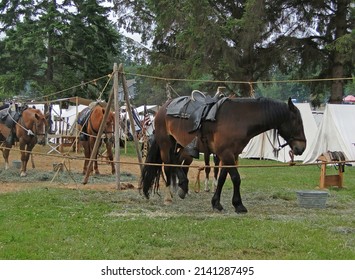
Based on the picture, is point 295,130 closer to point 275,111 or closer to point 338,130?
point 275,111

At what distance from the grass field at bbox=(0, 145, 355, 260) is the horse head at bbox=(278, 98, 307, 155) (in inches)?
39.7

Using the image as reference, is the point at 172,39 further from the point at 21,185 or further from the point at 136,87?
the point at 136,87

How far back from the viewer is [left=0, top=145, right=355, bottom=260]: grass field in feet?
17.7

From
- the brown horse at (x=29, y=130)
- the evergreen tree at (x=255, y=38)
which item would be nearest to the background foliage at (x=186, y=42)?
the evergreen tree at (x=255, y=38)

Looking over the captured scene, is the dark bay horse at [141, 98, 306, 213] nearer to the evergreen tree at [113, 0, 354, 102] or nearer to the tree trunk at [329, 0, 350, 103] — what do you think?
the evergreen tree at [113, 0, 354, 102]

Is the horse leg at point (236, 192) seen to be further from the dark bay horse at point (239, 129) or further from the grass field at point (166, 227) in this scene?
the grass field at point (166, 227)

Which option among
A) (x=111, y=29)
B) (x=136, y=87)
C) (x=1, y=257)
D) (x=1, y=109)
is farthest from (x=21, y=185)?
(x=136, y=87)

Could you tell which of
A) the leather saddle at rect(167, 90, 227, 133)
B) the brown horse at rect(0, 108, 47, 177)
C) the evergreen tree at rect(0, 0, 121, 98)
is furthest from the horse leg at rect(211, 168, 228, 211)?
the evergreen tree at rect(0, 0, 121, 98)

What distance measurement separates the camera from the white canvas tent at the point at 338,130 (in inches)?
677

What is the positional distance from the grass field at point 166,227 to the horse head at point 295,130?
39.7 inches

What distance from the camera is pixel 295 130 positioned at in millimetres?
7902

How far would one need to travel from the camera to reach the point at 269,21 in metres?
21.1

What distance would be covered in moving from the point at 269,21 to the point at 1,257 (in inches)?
703

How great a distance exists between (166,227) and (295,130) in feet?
8.69
